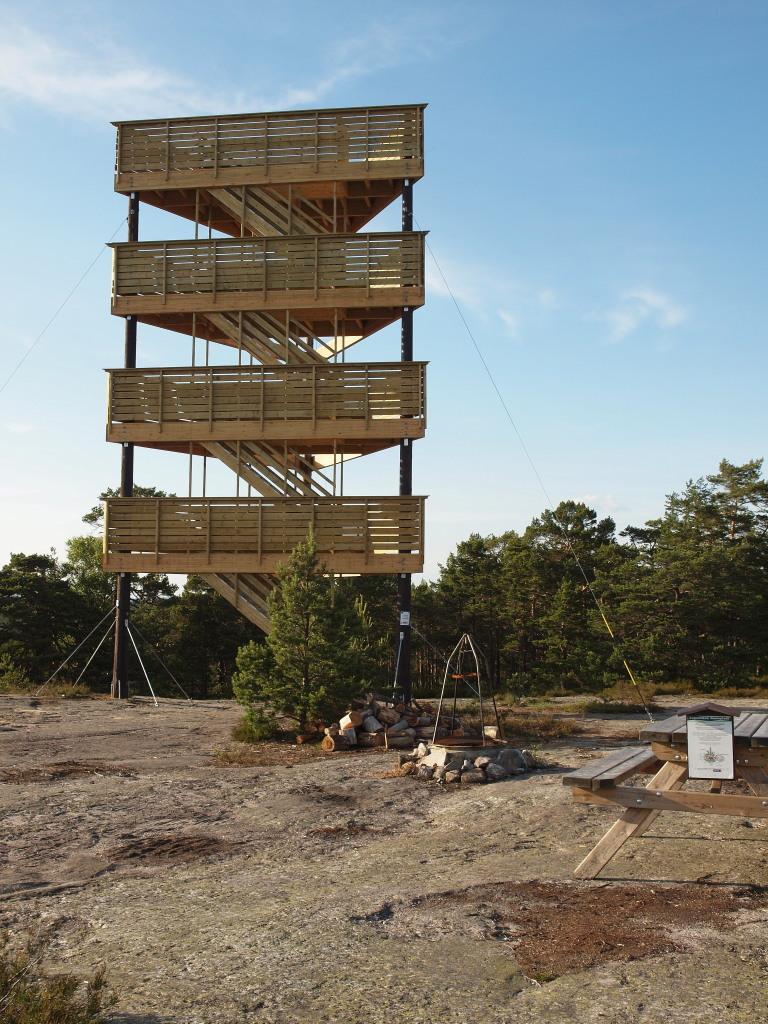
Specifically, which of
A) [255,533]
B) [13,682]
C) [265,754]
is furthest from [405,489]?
[13,682]

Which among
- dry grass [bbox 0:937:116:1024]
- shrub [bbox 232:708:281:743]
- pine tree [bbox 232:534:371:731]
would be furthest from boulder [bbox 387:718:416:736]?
dry grass [bbox 0:937:116:1024]

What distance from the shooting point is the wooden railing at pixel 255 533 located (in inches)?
849

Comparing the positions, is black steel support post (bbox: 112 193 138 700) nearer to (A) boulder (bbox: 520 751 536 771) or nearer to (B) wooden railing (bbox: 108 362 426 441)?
(B) wooden railing (bbox: 108 362 426 441)

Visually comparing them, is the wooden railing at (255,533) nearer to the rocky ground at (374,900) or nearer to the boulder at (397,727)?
the boulder at (397,727)

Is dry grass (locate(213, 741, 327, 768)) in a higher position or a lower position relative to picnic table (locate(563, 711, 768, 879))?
lower

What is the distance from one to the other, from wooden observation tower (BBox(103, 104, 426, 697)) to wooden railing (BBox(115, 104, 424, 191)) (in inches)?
1.4

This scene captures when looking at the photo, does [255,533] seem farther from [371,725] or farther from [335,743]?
[335,743]

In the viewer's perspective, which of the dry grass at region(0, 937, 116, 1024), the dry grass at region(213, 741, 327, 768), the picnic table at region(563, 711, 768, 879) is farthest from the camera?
the dry grass at region(213, 741, 327, 768)

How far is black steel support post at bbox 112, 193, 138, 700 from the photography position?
76.4ft

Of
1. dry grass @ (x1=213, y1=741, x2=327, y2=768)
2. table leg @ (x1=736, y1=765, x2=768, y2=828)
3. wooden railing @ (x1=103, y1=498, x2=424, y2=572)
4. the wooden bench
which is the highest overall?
wooden railing @ (x1=103, y1=498, x2=424, y2=572)

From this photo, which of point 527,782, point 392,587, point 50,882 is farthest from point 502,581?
point 50,882

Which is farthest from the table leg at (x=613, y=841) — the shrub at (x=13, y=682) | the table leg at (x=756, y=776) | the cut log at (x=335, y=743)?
the shrub at (x=13, y=682)

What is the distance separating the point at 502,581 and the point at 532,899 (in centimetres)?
3529

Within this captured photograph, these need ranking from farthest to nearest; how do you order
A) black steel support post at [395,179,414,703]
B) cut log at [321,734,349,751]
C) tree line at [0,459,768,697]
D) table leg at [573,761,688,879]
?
tree line at [0,459,768,697] → black steel support post at [395,179,414,703] → cut log at [321,734,349,751] → table leg at [573,761,688,879]
